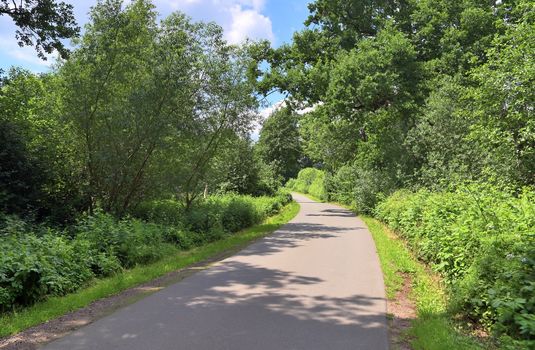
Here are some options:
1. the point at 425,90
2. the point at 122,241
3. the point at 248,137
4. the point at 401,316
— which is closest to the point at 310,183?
the point at 425,90

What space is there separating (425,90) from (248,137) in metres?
10.3

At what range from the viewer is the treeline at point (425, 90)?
13641 mm

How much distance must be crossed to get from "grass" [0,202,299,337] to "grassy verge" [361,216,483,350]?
4982 millimetres

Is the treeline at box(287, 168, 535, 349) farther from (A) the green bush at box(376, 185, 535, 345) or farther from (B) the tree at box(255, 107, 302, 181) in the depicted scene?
(B) the tree at box(255, 107, 302, 181)

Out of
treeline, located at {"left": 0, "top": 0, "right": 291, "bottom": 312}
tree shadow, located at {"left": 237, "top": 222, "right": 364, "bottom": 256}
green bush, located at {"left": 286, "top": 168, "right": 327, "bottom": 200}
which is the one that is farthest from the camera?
green bush, located at {"left": 286, "top": 168, "right": 327, "bottom": 200}

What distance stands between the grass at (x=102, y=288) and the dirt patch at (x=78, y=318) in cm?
15

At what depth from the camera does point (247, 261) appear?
1132cm

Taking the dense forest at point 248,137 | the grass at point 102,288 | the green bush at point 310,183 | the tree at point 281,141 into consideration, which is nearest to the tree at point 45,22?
the dense forest at point 248,137

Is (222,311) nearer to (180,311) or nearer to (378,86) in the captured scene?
(180,311)

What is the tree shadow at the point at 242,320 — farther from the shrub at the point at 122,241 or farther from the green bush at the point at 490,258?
the shrub at the point at 122,241

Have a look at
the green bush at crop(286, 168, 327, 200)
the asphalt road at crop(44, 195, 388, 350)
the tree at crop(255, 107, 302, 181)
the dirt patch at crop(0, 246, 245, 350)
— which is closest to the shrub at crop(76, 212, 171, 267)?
the dirt patch at crop(0, 246, 245, 350)

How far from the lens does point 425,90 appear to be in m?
23.4

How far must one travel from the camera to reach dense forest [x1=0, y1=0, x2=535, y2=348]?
24.3 feet

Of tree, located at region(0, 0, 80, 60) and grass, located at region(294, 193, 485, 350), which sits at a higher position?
tree, located at region(0, 0, 80, 60)
